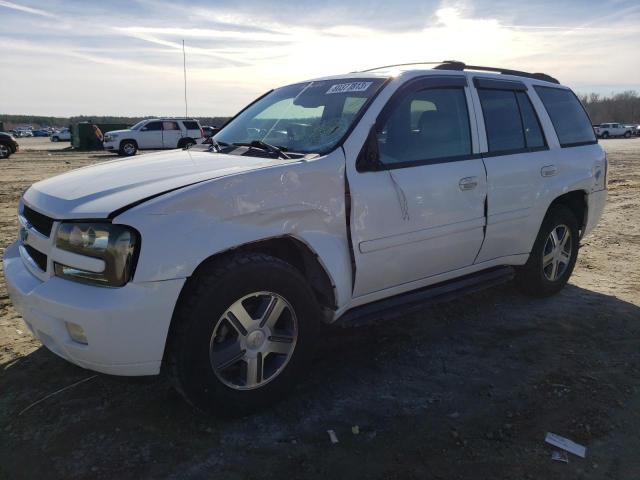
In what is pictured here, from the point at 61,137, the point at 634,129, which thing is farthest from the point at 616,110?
the point at 61,137

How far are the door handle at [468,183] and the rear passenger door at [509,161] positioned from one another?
17 centimetres

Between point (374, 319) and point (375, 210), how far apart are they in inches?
26.5

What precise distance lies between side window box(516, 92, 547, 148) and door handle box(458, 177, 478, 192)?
91cm

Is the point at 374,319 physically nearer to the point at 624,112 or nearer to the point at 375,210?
the point at 375,210

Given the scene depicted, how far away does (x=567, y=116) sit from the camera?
16.0 feet

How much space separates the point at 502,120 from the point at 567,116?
113 cm

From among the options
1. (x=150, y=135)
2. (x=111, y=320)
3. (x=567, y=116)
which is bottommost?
(x=150, y=135)

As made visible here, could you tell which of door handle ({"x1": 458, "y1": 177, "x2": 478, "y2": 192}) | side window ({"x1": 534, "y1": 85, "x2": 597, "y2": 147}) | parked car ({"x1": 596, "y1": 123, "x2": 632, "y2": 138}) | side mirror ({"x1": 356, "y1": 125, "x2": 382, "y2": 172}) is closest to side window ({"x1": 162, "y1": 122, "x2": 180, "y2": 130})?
side window ({"x1": 534, "y1": 85, "x2": 597, "y2": 147})

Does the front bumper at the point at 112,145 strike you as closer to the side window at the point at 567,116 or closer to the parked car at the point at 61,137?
the side window at the point at 567,116

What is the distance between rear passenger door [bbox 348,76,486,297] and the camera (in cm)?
319

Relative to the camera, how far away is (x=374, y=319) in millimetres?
3264

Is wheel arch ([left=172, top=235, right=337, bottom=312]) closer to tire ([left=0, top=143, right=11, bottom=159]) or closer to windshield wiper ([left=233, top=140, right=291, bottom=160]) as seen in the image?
windshield wiper ([left=233, top=140, right=291, bottom=160])

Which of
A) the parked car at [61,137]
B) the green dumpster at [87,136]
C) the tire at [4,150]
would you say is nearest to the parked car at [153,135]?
the tire at [4,150]

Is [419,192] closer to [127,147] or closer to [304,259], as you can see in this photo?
[304,259]
